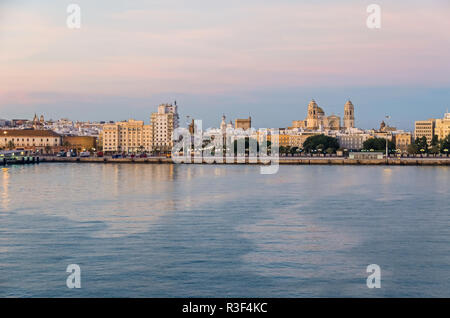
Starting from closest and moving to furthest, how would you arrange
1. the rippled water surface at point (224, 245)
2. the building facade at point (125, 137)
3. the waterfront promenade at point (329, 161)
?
1. the rippled water surface at point (224, 245)
2. the waterfront promenade at point (329, 161)
3. the building facade at point (125, 137)

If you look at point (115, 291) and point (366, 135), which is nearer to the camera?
point (115, 291)

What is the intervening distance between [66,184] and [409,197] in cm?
1745

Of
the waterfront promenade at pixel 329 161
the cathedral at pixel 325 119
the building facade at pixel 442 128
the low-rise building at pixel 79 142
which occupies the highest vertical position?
the cathedral at pixel 325 119

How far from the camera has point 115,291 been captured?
35.4ft

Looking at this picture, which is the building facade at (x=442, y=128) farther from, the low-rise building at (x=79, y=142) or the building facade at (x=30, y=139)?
the building facade at (x=30, y=139)

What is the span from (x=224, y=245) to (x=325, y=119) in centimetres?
13653

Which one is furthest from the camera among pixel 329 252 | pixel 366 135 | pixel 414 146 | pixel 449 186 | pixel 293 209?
pixel 366 135

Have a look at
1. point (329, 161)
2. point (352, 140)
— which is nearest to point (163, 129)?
point (352, 140)

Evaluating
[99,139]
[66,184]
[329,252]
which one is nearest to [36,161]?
[66,184]

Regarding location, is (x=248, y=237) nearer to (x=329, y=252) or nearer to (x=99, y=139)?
(x=329, y=252)

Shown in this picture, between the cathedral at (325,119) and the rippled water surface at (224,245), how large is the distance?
121 meters

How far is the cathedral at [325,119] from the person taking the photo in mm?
145875

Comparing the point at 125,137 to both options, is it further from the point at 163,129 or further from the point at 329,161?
the point at 329,161

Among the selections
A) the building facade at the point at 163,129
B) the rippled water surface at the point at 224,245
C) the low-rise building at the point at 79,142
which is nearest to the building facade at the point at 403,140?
the building facade at the point at 163,129
